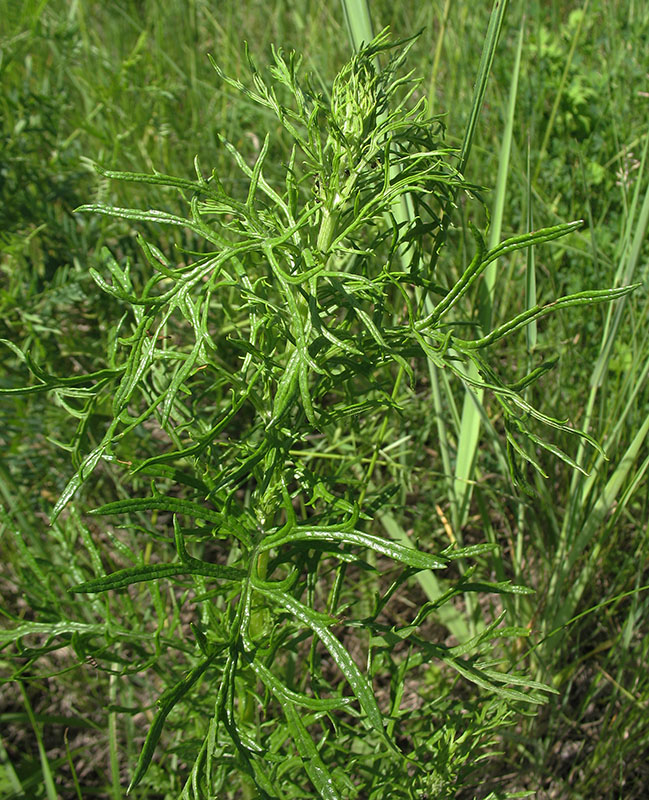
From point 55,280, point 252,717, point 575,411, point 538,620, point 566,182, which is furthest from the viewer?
point 566,182

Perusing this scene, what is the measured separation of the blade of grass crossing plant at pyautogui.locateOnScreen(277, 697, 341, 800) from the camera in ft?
2.91

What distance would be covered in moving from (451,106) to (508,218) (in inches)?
15.8

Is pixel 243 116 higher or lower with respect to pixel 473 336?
higher

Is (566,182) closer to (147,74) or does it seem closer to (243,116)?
(243,116)

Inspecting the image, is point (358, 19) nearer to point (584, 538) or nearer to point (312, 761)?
point (584, 538)

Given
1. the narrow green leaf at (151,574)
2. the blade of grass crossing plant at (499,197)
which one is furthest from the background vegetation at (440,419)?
the narrow green leaf at (151,574)

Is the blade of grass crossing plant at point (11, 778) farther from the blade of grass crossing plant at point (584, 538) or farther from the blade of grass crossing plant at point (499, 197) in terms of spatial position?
the blade of grass crossing plant at point (499, 197)

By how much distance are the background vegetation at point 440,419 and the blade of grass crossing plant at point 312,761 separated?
279 mm

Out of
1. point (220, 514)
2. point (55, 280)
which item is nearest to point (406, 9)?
point (55, 280)

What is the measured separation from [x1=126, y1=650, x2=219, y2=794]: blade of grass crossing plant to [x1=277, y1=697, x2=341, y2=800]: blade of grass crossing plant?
0.12m

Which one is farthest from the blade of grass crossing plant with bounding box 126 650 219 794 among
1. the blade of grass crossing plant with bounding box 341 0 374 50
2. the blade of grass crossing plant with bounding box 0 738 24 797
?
the blade of grass crossing plant with bounding box 341 0 374 50

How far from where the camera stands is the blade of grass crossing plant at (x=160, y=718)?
0.82 meters

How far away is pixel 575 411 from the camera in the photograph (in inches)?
69.8

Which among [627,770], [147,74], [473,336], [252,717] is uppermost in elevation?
[147,74]
